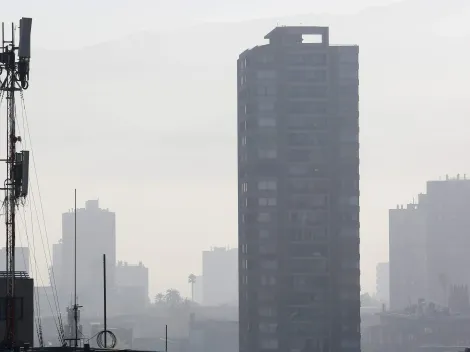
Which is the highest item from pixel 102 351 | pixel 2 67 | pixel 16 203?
pixel 2 67

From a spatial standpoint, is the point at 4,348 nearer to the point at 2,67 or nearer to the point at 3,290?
the point at 2,67

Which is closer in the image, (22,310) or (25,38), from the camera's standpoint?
(25,38)

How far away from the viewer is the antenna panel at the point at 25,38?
103m

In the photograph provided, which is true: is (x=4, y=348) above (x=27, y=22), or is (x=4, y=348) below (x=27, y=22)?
below

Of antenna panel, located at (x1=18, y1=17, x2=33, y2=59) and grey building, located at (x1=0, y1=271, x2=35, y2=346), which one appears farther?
grey building, located at (x1=0, y1=271, x2=35, y2=346)

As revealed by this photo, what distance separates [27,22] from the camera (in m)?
103

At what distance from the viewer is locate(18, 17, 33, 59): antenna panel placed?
103 meters

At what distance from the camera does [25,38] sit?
10300cm

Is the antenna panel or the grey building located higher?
the antenna panel

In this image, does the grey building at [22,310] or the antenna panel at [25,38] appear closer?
the antenna panel at [25,38]

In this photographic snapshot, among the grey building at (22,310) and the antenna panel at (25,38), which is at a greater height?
the antenna panel at (25,38)

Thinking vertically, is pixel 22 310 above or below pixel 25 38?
below

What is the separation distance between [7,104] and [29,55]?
3.28 m

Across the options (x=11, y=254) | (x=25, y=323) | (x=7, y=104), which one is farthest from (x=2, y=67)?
(x=25, y=323)
